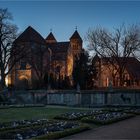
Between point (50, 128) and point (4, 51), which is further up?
point (4, 51)

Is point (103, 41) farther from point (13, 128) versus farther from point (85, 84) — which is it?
point (13, 128)

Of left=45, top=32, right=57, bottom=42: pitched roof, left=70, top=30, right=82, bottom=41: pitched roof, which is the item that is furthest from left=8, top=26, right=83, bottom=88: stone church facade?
left=45, top=32, right=57, bottom=42: pitched roof

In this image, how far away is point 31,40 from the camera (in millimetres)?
73812

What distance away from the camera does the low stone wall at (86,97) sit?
1462 inches

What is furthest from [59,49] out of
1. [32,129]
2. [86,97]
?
[32,129]

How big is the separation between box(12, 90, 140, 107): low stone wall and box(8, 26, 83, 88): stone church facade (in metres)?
13.7

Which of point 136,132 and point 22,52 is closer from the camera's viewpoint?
point 136,132

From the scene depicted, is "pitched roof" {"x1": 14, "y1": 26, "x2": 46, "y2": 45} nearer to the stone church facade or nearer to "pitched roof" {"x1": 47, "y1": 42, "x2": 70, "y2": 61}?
the stone church facade

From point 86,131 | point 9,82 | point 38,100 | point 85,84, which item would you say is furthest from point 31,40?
point 86,131

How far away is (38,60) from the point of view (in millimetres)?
68750

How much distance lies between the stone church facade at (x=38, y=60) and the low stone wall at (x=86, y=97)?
541 inches

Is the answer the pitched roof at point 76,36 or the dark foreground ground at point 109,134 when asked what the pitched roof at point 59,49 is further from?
the dark foreground ground at point 109,134

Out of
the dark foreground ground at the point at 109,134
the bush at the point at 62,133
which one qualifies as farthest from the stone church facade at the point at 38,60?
the bush at the point at 62,133

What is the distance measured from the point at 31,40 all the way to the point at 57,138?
61.8 metres
